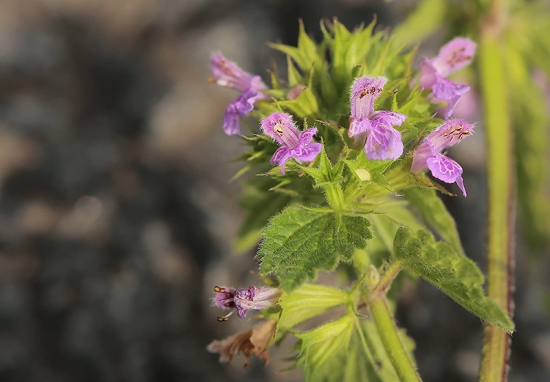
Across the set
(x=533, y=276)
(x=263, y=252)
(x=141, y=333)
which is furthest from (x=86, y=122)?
(x=263, y=252)

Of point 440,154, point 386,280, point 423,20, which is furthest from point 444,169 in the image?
point 423,20

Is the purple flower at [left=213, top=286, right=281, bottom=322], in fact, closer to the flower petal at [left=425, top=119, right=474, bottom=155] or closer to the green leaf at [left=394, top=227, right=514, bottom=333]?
the green leaf at [left=394, top=227, right=514, bottom=333]

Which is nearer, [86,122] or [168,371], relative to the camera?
[168,371]

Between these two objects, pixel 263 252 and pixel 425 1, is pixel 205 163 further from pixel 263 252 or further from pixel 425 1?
pixel 263 252

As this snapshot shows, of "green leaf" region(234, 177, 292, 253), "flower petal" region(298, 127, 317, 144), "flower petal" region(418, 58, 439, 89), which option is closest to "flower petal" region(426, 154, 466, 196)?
A: "flower petal" region(298, 127, 317, 144)

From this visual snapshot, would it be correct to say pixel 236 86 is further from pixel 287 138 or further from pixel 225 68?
pixel 287 138
